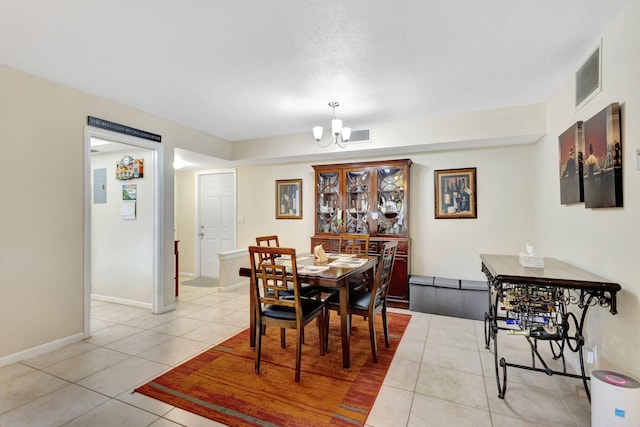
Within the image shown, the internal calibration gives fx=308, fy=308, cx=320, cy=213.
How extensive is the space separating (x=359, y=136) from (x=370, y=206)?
3.35 ft

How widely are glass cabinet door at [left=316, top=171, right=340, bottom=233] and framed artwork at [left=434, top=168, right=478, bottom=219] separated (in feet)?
4.81

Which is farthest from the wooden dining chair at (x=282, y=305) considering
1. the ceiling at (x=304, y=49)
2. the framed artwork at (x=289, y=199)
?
the framed artwork at (x=289, y=199)

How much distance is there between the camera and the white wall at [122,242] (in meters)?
4.14

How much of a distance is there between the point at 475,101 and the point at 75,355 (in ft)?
15.6

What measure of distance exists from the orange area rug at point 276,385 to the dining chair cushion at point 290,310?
1.52 ft

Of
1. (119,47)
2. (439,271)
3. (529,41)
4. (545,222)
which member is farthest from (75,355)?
(545,222)

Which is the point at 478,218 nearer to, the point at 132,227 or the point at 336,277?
the point at 336,277

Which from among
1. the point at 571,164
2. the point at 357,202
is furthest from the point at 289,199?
the point at 571,164

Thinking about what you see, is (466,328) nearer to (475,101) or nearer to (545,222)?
(545,222)

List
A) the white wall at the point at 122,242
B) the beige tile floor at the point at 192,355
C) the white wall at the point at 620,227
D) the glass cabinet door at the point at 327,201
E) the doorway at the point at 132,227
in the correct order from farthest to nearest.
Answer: the glass cabinet door at the point at 327,201, the white wall at the point at 122,242, the doorway at the point at 132,227, the beige tile floor at the point at 192,355, the white wall at the point at 620,227

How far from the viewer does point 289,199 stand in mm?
5422

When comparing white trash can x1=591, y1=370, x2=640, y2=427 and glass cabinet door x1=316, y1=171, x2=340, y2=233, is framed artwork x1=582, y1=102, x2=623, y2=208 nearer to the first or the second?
white trash can x1=591, y1=370, x2=640, y2=427

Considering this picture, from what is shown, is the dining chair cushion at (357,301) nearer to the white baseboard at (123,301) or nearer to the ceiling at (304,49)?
the ceiling at (304,49)

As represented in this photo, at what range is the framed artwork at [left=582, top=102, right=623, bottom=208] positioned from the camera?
1.96 m
